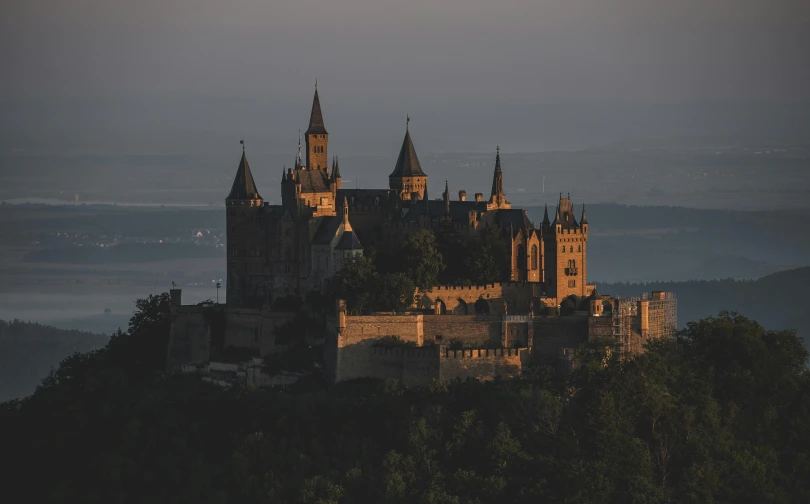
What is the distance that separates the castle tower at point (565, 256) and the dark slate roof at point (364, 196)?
9701 millimetres

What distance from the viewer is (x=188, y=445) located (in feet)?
242

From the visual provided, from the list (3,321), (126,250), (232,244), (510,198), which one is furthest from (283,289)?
(126,250)

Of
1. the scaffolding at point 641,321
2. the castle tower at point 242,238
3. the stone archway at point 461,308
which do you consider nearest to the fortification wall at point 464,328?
the stone archway at point 461,308

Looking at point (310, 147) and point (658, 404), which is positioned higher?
point (310, 147)

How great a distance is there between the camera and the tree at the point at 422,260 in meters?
78.2

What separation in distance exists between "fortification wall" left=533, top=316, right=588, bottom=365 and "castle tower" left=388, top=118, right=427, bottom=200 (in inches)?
651

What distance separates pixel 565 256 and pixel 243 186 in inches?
640

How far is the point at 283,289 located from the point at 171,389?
7408 mm

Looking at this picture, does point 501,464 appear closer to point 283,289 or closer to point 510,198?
point 283,289

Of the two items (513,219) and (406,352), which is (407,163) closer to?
(513,219)

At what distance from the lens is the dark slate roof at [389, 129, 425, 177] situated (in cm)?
8812

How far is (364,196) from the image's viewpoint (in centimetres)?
8625

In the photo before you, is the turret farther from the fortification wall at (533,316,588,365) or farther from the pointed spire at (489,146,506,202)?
the fortification wall at (533,316,588,365)

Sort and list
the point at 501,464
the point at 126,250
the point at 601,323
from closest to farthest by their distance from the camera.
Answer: the point at 501,464
the point at 601,323
the point at 126,250
